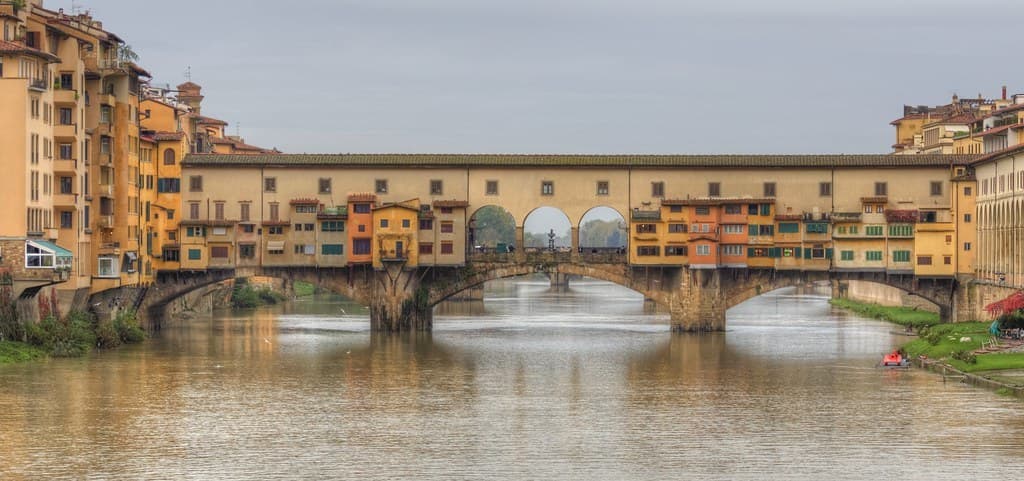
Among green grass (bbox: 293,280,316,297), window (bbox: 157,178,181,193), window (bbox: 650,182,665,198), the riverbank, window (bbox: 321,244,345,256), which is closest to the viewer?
the riverbank

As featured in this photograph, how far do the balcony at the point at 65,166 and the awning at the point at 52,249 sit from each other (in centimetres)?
361

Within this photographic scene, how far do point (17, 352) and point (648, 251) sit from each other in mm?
33702

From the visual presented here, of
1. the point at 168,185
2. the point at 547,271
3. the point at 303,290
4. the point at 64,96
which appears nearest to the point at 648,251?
the point at 547,271

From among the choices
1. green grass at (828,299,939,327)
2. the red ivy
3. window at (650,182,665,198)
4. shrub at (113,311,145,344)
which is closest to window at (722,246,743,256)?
window at (650,182,665,198)

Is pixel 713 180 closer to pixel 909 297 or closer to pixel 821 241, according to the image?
pixel 821 241

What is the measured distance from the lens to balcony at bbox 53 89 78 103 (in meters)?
73.1

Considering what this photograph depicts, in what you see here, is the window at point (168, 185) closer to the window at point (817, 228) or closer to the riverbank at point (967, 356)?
the window at point (817, 228)

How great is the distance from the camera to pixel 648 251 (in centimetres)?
8788

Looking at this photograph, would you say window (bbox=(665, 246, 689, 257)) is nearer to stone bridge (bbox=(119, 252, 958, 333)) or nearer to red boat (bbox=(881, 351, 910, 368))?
stone bridge (bbox=(119, 252, 958, 333))

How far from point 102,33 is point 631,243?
92.2ft

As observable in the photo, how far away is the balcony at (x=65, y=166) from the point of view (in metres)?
73.4

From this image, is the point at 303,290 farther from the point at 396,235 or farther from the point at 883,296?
the point at 396,235

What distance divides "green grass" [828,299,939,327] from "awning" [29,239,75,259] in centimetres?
4416

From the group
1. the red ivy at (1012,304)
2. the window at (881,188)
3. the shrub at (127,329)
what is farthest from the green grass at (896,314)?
the shrub at (127,329)
